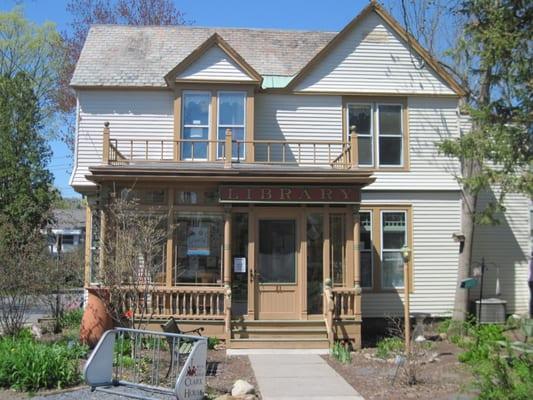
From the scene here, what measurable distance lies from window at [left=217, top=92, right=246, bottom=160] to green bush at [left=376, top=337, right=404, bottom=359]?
626cm

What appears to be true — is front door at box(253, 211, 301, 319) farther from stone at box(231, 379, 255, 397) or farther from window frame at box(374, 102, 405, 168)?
stone at box(231, 379, 255, 397)

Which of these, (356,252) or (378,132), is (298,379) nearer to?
(356,252)

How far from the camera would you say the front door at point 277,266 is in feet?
46.5

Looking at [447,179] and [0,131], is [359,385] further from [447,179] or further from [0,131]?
[0,131]

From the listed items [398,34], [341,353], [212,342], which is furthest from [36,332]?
[398,34]

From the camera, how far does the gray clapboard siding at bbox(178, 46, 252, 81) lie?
54.5ft

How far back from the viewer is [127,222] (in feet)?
39.7

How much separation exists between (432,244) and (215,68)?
7.51m

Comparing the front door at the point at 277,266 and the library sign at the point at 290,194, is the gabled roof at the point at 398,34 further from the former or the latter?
the front door at the point at 277,266

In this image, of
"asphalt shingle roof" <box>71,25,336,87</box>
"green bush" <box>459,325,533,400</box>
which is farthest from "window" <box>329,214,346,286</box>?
"green bush" <box>459,325,533,400</box>

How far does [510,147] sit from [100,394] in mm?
7774

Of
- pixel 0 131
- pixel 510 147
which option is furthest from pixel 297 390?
pixel 0 131

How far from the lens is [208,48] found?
16.7 m

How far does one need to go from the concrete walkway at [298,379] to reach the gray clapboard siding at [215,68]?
7.59m
